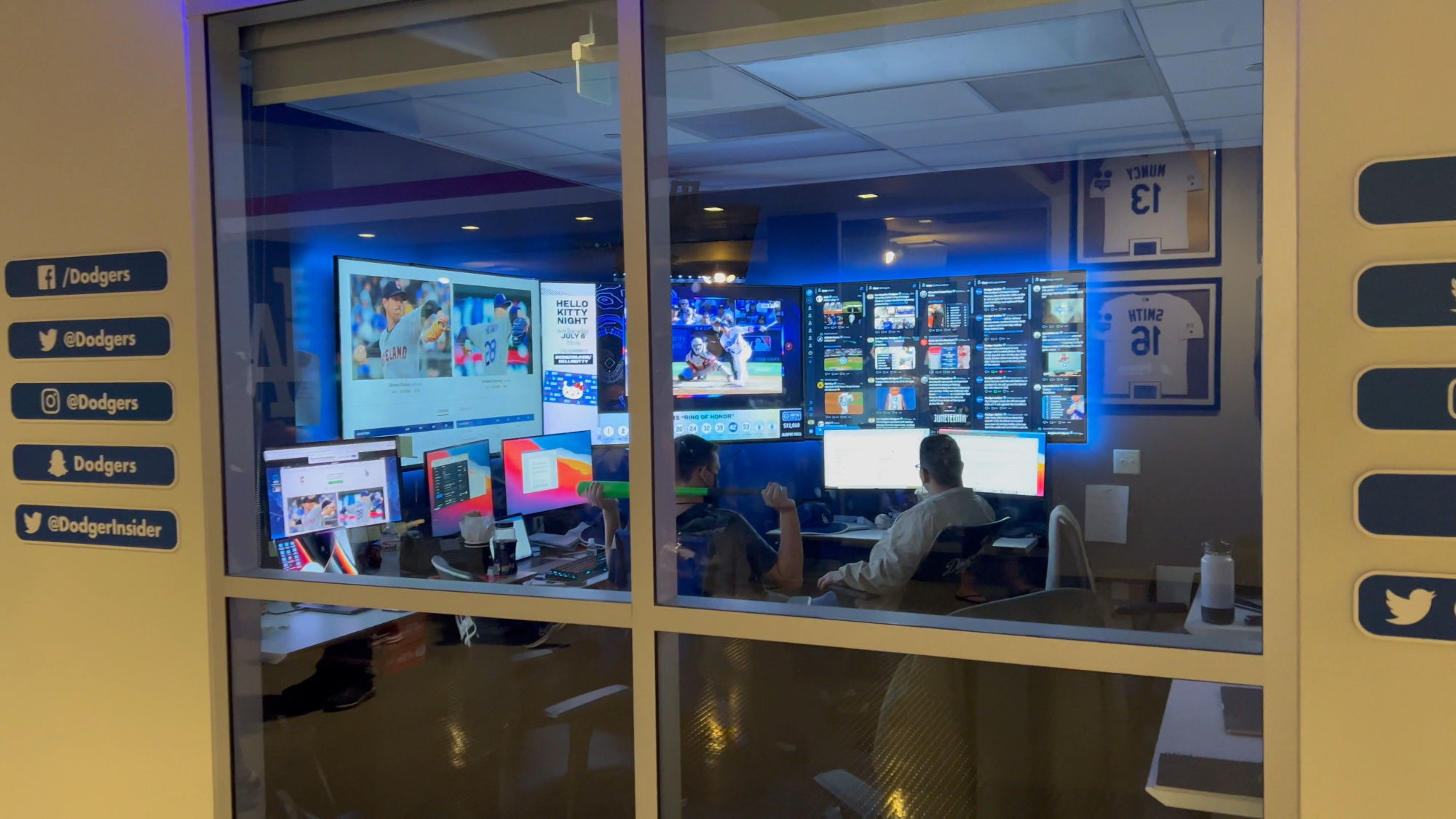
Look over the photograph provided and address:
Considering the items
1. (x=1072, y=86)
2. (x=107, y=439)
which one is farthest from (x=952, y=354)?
(x=107, y=439)

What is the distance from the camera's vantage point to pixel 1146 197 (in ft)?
16.6

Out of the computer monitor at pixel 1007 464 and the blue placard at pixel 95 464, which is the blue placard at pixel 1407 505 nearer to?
the blue placard at pixel 95 464

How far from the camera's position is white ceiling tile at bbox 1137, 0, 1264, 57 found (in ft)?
9.24

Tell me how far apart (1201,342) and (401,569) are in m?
3.84

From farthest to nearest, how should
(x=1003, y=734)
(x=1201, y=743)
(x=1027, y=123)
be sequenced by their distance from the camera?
1. (x=1027, y=123)
2. (x=1003, y=734)
3. (x=1201, y=743)

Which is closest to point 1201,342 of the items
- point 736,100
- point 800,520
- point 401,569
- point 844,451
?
point 844,451

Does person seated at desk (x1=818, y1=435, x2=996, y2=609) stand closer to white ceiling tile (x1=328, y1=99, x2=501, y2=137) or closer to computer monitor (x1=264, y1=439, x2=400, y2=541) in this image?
computer monitor (x1=264, y1=439, x2=400, y2=541)

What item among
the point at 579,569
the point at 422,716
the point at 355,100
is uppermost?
the point at 355,100

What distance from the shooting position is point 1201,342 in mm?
4914

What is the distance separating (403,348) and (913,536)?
2.10 metres

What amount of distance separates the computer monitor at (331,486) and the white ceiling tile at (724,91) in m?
1.49

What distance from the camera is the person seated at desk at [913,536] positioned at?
3627 millimetres

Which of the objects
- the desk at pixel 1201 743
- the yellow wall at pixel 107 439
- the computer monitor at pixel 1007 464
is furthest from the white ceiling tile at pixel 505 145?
the desk at pixel 1201 743

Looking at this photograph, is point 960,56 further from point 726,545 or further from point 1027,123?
point 726,545
